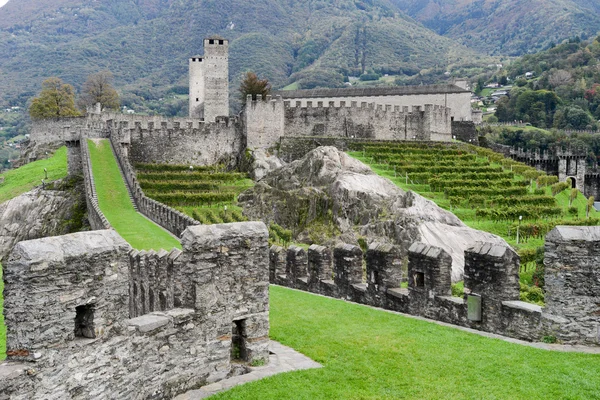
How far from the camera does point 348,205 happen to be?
4275 cm

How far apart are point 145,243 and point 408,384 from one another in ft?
53.9

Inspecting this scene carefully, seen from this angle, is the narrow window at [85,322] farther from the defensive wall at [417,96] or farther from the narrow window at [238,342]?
the defensive wall at [417,96]

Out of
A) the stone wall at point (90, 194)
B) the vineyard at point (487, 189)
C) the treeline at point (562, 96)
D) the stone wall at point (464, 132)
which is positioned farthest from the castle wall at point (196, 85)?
the treeline at point (562, 96)

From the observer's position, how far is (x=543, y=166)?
80812 mm

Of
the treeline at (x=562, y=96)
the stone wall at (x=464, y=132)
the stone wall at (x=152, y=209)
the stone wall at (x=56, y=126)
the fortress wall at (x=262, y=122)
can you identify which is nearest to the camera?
the stone wall at (x=152, y=209)

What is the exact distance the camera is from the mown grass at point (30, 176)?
4811cm

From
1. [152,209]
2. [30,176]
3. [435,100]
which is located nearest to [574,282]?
[152,209]

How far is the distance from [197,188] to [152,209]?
13938mm

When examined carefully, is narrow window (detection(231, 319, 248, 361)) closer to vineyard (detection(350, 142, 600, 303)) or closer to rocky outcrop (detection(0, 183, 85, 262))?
vineyard (detection(350, 142, 600, 303))

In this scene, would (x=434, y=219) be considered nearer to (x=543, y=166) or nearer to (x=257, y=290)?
(x=257, y=290)

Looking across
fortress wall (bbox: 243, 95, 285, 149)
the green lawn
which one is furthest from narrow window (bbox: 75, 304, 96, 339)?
fortress wall (bbox: 243, 95, 285, 149)

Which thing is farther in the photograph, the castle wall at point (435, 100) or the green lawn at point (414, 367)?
the castle wall at point (435, 100)

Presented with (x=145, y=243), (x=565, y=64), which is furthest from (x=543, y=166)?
(x=565, y=64)

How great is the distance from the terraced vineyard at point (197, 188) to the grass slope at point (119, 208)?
2592mm
